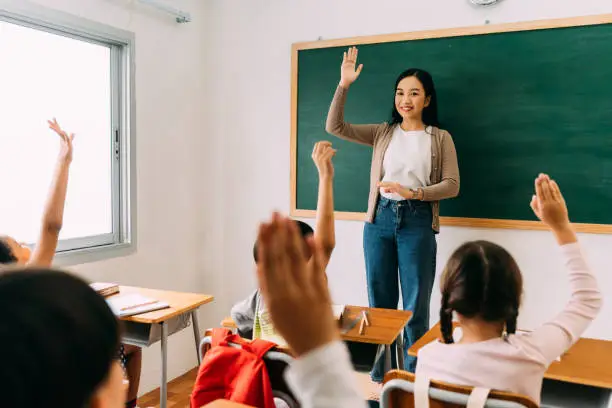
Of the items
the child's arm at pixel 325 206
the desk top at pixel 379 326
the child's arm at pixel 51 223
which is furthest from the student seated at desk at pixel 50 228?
the child's arm at pixel 325 206

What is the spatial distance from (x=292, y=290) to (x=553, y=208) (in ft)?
3.61

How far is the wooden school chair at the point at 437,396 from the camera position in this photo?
1.20 metres

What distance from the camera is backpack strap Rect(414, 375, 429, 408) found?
1.30m

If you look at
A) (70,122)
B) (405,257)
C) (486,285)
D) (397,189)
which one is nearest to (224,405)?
(486,285)

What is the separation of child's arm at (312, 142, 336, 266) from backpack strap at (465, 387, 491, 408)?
461mm

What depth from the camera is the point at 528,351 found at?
132cm

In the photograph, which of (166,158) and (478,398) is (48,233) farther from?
(166,158)

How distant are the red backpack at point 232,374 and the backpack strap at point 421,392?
411 mm

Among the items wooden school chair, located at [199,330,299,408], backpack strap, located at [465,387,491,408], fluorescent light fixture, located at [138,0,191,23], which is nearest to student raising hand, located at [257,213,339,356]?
backpack strap, located at [465,387,491,408]

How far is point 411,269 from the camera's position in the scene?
306 centimetres

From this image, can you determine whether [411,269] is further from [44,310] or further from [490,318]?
[44,310]

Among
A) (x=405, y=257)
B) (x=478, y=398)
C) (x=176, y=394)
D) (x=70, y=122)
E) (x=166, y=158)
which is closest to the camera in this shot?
(x=478, y=398)

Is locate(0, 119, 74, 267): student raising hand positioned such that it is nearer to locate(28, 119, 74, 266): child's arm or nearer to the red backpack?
locate(28, 119, 74, 266): child's arm

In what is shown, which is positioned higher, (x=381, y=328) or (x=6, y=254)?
(x=6, y=254)
